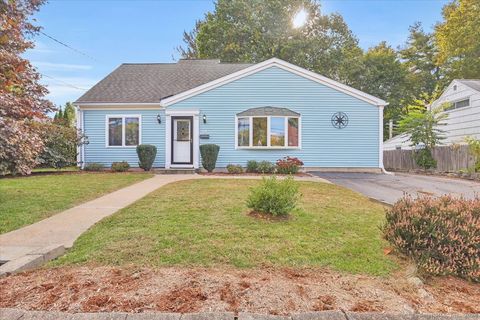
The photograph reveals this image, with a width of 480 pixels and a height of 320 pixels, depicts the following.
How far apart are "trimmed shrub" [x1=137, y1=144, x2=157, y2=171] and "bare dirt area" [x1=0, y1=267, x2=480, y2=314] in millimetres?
10515

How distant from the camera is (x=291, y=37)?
29656mm

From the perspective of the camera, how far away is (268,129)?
1400 cm

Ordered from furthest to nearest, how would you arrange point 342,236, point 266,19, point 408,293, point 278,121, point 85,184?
point 266,19
point 278,121
point 85,184
point 342,236
point 408,293

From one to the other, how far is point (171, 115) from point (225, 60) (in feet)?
56.9

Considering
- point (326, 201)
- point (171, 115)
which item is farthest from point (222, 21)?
point (326, 201)

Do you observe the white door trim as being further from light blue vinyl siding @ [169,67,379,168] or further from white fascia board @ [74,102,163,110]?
white fascia board @ [74,102,163,110]


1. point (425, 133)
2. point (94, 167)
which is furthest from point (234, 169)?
point (425, 133)

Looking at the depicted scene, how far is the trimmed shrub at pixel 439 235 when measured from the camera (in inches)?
130

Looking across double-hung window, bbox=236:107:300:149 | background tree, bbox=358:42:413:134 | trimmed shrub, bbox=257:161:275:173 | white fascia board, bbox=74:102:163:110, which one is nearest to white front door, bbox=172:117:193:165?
white fascia board, bbox=74:102:163:110

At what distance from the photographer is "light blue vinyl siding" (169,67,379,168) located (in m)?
14.1

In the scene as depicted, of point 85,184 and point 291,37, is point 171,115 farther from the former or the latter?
point 291,37

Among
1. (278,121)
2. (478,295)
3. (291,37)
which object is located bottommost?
(478,295)

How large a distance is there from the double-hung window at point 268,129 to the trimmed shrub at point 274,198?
8.94 metres

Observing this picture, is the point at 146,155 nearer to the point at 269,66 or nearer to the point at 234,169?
the point at 234,169
